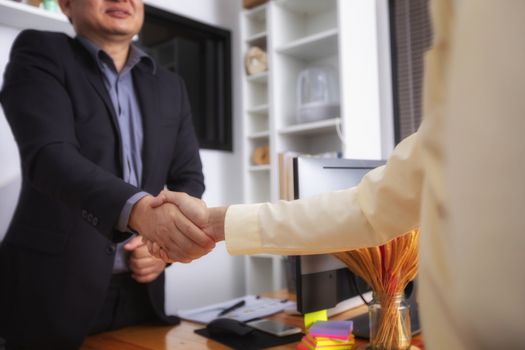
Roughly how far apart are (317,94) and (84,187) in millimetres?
1960

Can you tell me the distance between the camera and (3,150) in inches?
79.0

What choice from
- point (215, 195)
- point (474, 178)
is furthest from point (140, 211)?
point (215, 195)

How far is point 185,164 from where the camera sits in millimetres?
1695

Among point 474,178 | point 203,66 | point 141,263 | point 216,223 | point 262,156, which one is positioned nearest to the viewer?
point 474,178

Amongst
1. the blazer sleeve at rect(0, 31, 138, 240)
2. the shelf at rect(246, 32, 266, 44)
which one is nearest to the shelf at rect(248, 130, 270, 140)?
the shelf at rect(246, 32, 266, 44)

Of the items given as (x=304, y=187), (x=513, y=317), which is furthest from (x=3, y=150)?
(x=513, y=317)

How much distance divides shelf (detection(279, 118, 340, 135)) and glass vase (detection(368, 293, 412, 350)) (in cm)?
171

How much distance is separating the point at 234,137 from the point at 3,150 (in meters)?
1.63

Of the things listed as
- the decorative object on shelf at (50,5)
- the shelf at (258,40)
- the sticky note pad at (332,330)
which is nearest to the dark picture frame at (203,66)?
the shelf at (258,40)

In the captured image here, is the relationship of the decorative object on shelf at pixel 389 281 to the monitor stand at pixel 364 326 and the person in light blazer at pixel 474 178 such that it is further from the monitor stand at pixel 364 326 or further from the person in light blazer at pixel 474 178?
the person in light blazer at pixel 474 178

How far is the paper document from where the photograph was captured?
1398 mm

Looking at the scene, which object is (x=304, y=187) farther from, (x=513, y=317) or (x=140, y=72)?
(x=140, y=72)

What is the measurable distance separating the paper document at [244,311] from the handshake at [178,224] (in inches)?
12.3

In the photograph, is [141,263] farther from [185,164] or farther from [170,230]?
[185,164]
